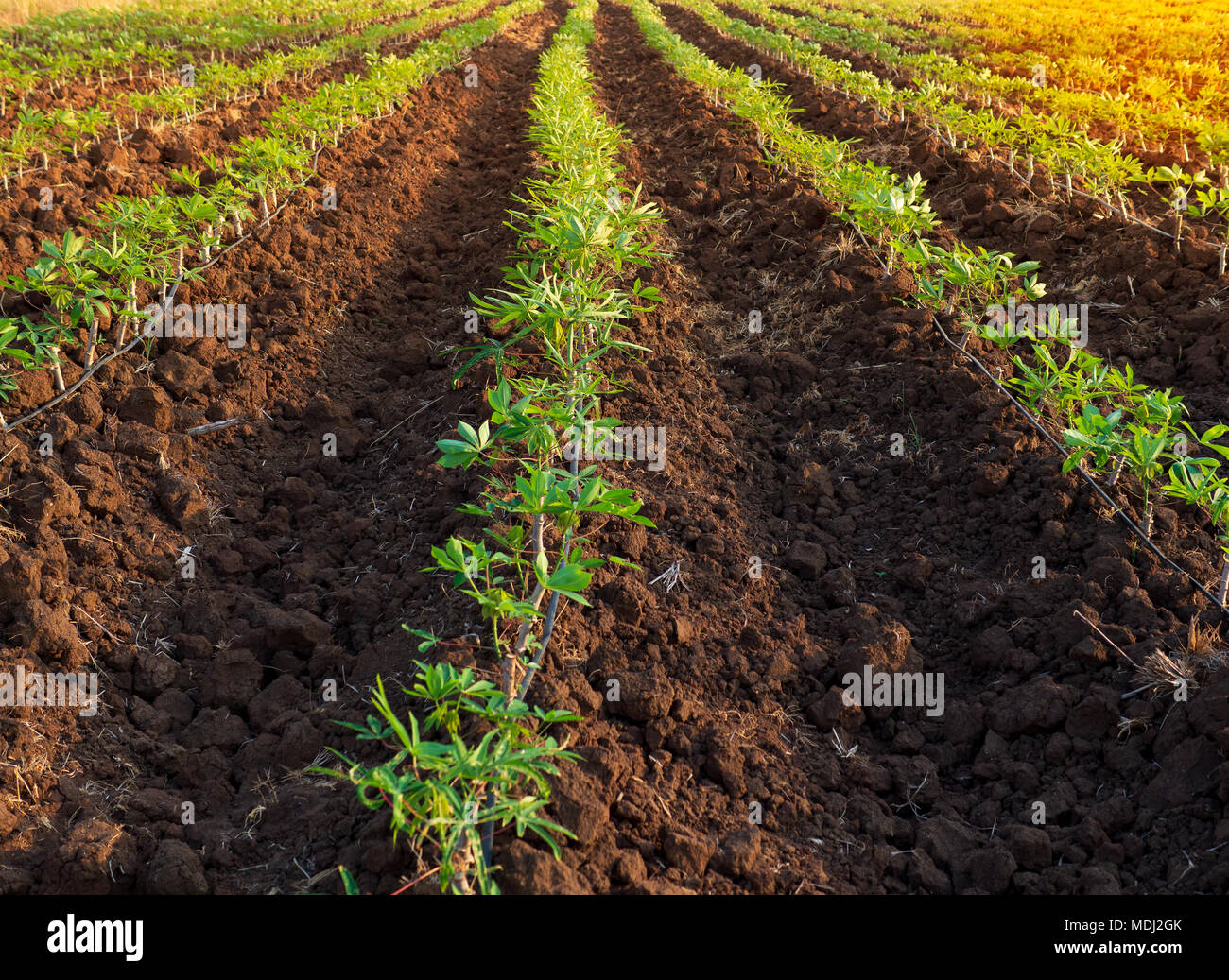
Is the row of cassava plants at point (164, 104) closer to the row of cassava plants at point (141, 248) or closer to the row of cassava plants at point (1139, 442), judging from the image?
the row of cassava plants at point (141, 248)

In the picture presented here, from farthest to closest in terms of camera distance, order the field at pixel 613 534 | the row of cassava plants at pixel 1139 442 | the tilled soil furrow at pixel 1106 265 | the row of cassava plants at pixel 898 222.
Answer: the tilled soil furrow at pixel 1106 265
the row of cassava plants at pixel 898 222
the row of cassava plants at pixel 1139 442
the field at pixel 613 534

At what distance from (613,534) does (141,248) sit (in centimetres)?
272

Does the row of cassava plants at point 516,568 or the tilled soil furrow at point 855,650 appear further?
the tilled soil furrow at point 855,650

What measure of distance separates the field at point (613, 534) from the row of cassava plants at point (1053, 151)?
9 centimetres

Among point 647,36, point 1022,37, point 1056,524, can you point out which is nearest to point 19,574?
point 1056,524

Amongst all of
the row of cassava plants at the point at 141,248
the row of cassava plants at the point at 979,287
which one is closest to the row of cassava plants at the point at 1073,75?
the row of cassava plants at the point at 979,287

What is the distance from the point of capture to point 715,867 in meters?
1.88

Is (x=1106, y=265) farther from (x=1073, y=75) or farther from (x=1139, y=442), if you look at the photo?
(x=1073, y=75)

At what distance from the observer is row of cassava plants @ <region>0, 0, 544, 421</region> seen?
3363mm

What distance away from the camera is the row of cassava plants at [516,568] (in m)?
1.56

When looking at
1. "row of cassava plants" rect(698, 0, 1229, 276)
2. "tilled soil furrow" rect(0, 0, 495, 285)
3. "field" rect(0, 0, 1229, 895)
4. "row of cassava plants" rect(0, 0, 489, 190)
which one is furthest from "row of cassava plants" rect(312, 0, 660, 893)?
"row of cassava plants" rect(0, 0, 489, 190)

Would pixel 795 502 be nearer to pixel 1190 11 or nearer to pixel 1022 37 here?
pixel 1022 37

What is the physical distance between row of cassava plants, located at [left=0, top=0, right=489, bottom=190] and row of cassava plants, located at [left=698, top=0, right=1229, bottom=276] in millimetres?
6402

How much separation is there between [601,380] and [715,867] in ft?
6.91
